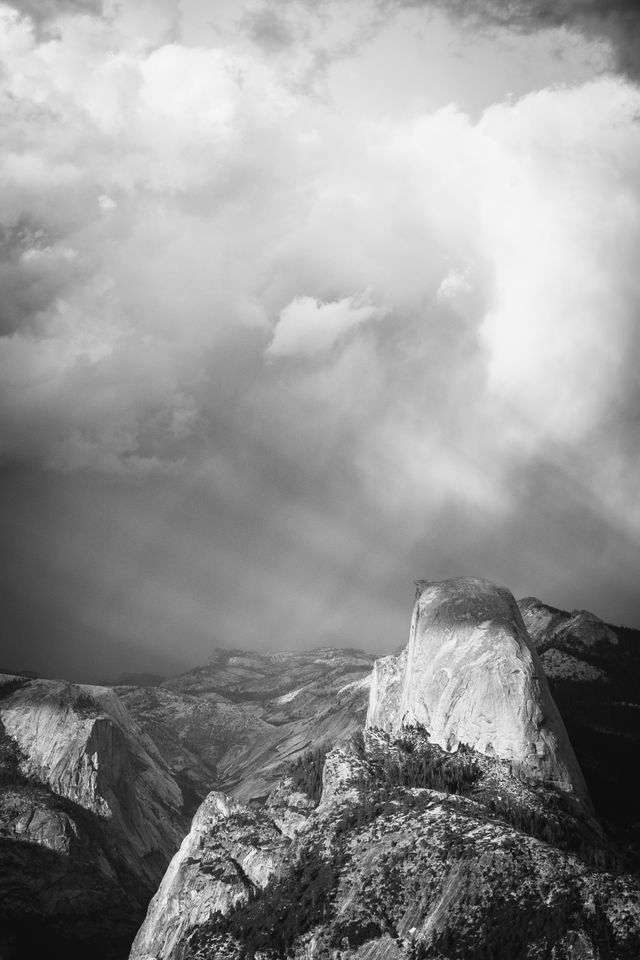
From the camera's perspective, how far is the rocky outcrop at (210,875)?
158 metres

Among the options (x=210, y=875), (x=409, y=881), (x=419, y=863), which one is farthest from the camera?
(x=210, y=875)

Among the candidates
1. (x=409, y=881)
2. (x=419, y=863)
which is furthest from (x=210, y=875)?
(x=419, y=863)

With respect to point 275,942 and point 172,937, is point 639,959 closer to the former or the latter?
point 275,942

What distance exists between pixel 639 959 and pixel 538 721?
77626 mm

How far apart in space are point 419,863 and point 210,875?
5230 cm

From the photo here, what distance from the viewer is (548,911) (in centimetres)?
12531

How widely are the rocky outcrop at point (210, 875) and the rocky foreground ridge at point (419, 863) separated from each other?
38 cm

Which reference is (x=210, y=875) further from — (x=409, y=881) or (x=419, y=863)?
(x=419, y=863)

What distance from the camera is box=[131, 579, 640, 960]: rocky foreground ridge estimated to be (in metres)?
126

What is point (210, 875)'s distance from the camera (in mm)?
167375

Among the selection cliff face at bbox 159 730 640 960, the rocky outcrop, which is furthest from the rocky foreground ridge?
the rocky outcrop

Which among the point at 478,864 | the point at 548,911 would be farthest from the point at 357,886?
the point at 548,911

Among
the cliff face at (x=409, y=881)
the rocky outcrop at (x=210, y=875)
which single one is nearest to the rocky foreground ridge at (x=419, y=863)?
the cliff face at (x=409, y=881)

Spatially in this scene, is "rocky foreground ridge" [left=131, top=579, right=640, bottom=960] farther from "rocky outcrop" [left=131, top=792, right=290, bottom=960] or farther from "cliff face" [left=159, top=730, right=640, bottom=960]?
"rocky outcrop" [left=131, top=792, right=290, bottom=960]
